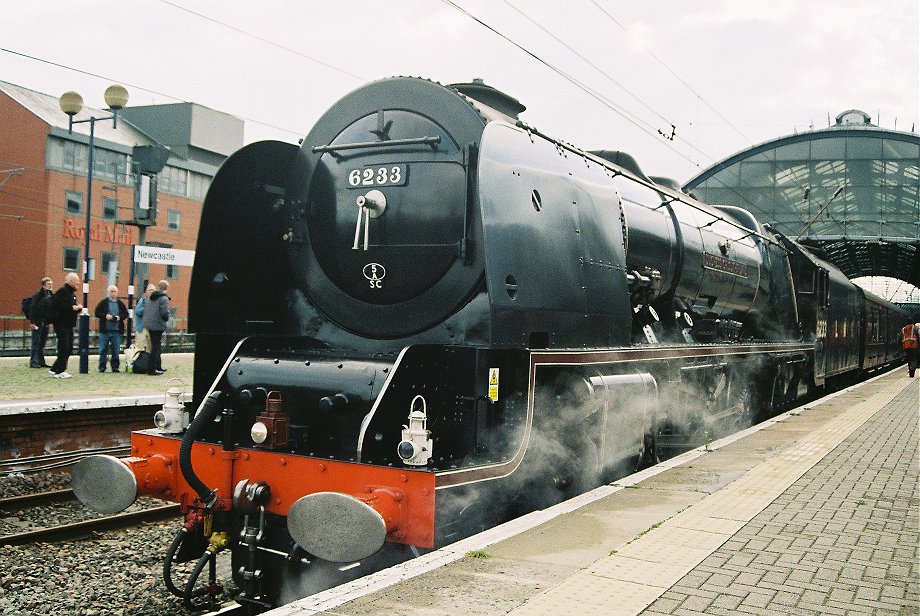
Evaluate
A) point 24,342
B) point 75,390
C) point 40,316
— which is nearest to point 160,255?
point 40,316

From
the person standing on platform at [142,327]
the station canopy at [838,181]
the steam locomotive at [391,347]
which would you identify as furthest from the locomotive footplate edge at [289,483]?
the station canopy at [838,181]

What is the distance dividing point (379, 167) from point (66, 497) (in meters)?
4.65

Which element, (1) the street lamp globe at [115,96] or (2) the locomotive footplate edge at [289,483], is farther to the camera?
(1) the street lamp globe at [115,96]

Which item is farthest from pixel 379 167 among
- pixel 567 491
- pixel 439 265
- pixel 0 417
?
pixel 0 417

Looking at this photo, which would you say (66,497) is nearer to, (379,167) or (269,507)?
(269,507)

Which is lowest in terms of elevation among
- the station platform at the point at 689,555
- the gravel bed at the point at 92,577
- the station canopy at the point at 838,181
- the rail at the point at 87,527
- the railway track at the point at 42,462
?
the gravel bed at the point at 92,577

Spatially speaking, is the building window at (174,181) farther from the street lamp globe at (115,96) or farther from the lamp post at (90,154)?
the street lamp globe at (115,96)

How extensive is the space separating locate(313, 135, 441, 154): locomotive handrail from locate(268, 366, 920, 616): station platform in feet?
7.73

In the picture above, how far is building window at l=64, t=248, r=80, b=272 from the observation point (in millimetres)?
37375

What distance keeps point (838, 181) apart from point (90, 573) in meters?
36.3

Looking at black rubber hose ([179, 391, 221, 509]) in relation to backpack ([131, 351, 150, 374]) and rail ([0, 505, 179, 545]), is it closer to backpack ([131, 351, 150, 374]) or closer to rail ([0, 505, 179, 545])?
rail ([0, 505, 179, 545])

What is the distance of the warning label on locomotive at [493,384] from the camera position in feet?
14.5

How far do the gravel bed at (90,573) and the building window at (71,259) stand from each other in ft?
112

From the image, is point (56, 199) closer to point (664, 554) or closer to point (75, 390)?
point (75, 390)
